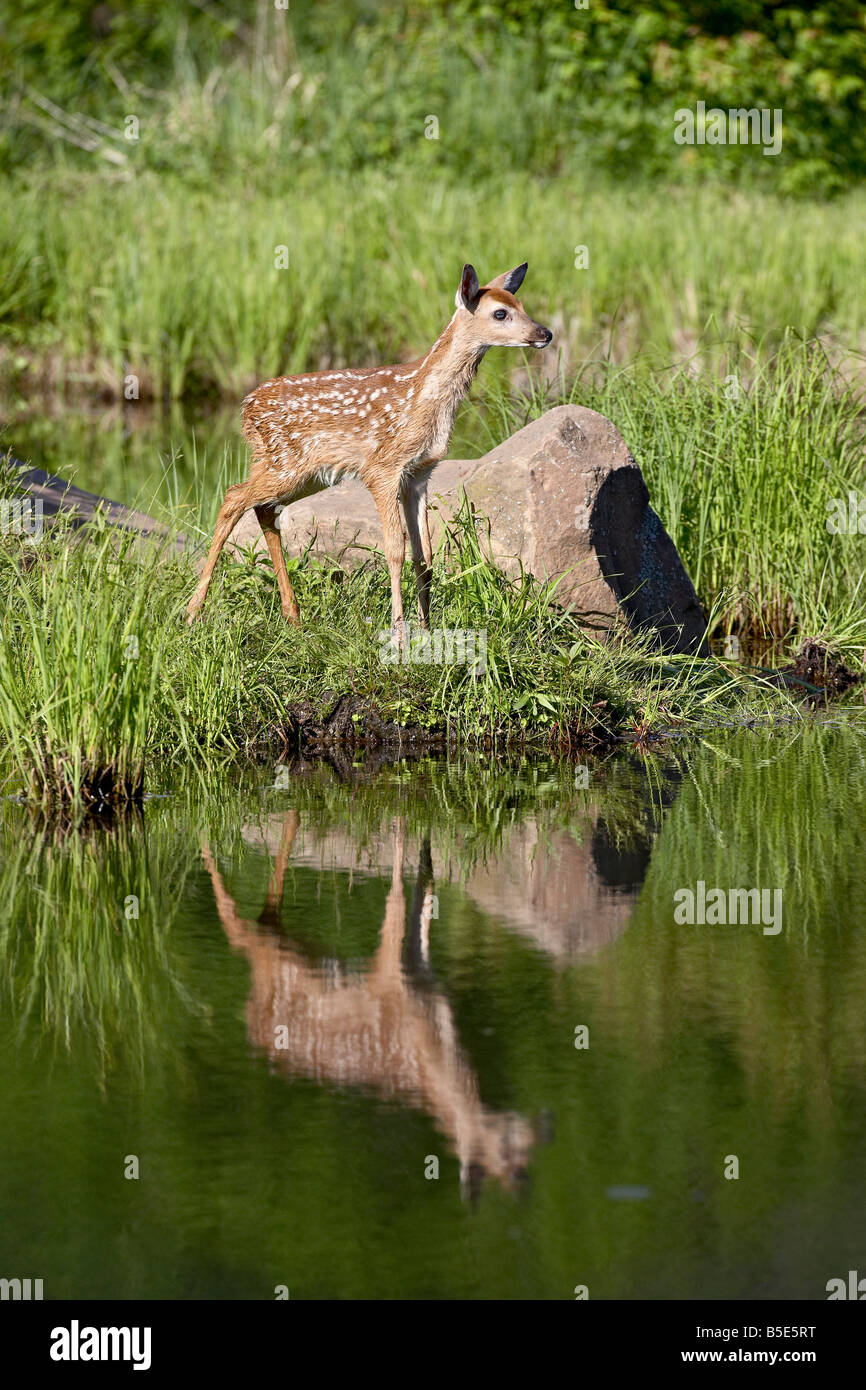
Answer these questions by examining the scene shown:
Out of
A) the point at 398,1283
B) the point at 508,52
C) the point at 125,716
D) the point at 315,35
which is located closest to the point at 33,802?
the point at 125,716

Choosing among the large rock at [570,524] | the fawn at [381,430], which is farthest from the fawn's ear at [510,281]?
the large rock at [570,524]

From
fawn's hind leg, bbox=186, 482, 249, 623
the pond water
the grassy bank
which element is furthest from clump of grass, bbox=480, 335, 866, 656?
the grassy bank

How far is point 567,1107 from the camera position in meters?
4.63

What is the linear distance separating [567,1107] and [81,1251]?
1.27 metres

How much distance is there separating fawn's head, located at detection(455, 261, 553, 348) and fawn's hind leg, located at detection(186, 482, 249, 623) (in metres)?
1.36

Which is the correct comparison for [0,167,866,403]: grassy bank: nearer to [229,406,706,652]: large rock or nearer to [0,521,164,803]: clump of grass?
[229,406,706,652]: large rock

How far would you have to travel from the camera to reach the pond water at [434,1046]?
4.03m

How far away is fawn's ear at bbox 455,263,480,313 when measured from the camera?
795 centimetres

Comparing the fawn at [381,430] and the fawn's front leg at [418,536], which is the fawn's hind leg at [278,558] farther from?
the fawn's front leg at [418,536]

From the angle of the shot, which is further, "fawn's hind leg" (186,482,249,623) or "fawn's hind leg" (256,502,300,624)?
"fawn's hind leg" (256,502,300,624)

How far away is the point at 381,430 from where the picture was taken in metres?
8.38

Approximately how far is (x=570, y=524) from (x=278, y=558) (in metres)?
1.42

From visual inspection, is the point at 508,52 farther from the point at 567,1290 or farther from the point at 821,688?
the point at 567,1290

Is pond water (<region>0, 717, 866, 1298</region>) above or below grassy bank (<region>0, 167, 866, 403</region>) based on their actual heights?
below
